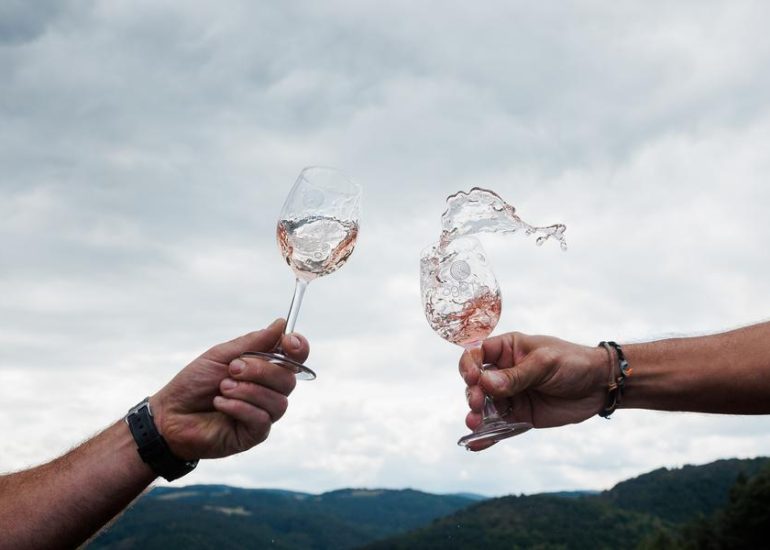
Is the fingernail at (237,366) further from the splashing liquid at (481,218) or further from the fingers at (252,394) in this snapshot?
the splashing liquid at (481,218)

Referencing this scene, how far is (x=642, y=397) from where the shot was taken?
15.2ft

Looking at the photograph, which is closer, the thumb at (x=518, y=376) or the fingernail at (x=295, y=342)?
the fingernail at (x=295, y=342)

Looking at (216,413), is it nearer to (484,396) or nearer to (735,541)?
(484,396)

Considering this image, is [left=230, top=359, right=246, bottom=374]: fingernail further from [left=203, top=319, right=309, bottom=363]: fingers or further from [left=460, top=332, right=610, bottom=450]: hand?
[left=460, top=332, right=610, bottom=450]: hand

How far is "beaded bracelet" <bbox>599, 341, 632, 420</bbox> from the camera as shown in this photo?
15.1 ft

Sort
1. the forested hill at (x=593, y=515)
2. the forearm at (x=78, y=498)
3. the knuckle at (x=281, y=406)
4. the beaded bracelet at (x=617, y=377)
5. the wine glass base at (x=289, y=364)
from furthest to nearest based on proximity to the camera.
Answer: the forested hill at (x=593, y=515) < the beaded bracelet at (x=617, y=377) < the forearm at (x=78, y=498) < the knuckle at (x=281, y=406) < the wine glass base at (x=289, y=364)

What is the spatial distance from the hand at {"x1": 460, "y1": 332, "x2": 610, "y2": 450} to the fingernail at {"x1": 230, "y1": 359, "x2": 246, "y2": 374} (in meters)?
1.27

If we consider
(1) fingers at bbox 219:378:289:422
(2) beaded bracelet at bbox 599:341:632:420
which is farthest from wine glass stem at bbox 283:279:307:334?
(2) beaded bracelet at bbox 599:341:632:420

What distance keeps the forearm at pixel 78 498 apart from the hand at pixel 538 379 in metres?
1.94

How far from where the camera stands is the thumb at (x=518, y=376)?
4215mm

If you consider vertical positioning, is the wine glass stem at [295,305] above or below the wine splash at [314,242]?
below

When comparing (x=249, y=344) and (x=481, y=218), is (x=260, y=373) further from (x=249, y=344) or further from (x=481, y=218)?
(x=481, y=218)

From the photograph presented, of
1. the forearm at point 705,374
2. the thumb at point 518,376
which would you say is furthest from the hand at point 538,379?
the forearm at point 705,374

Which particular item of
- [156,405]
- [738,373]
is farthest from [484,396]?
[156,405]
